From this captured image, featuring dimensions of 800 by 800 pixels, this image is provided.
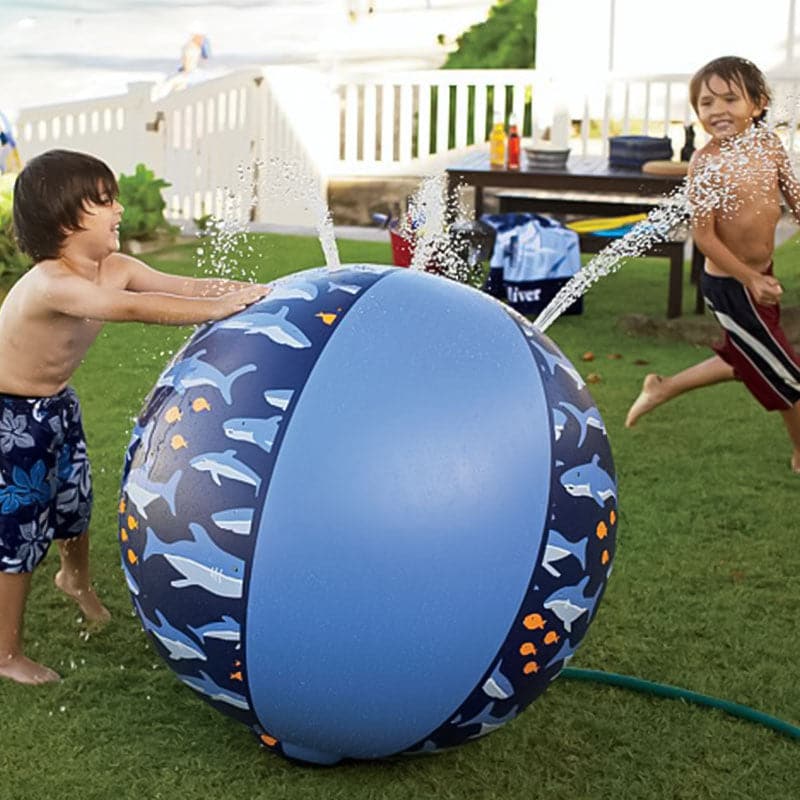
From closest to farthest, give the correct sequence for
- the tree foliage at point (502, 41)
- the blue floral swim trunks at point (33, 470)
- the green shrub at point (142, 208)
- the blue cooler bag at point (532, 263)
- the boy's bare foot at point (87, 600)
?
Answer: 1. the blue floral swim trunks at point (33, 470)
2. the boy's bare foot at point (87, 600)
3. the blue cooler bag at point (532, 263)
4. the green shrub at point (142, 208)
5. the tree foliage at point (502, 41)

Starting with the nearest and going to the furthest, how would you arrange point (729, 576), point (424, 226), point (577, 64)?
point (729, 576) < point (424, 226) < point (577, 64)

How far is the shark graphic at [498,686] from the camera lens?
2830mm

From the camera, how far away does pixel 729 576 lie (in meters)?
4.36

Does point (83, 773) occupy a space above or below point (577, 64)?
below

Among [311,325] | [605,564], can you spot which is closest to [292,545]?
[311,325]

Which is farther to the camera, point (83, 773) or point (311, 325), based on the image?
point (83, 773)

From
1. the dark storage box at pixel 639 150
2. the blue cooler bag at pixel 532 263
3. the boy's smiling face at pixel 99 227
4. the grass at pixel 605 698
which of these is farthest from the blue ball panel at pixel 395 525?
the dark storage box at pixel 639 150

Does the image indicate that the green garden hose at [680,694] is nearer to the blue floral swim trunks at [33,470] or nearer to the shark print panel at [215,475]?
the shark print panel at [215,475]

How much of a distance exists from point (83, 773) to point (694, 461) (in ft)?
10.1

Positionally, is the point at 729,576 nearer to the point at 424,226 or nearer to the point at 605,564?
the point at 605,564

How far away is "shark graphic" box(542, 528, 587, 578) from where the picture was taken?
2.79 meters

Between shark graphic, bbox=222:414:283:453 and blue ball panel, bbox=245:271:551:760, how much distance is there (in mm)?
31

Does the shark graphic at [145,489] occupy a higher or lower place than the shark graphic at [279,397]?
lower

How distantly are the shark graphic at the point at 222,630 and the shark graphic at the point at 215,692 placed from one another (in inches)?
4.7
